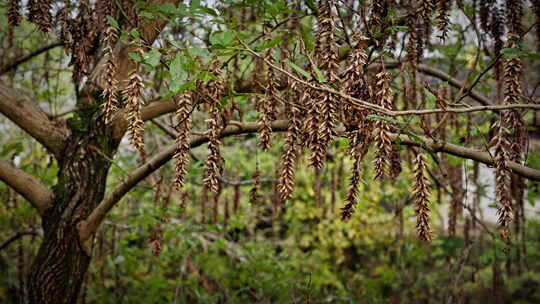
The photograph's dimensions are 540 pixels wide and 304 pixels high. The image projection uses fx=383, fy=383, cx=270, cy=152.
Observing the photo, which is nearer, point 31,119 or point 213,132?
point 213,132

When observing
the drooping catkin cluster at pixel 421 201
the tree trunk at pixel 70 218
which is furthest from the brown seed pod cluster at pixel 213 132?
the tree trunk at pixel 70 218

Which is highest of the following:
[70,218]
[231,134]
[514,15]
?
[514,15]

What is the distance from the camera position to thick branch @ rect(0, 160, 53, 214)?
210 centimetres

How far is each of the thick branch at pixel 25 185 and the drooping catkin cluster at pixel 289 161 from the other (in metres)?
1.66

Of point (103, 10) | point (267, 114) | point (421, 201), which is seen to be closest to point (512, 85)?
point (421, 201)

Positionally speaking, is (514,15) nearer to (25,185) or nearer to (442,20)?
(442,20)

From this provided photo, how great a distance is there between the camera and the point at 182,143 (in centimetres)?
→ 113

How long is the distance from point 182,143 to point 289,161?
1.06 ft

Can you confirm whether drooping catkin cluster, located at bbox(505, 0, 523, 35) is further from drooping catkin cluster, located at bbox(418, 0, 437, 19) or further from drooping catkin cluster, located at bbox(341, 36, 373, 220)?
drooping catkin cluster, located at bbox(341, 36, 373, 220)

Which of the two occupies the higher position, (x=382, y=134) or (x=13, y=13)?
(x=13, y=13)

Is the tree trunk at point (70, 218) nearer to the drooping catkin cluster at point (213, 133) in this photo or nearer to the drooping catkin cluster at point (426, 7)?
the drooping catkin cluster at point (213, 133)

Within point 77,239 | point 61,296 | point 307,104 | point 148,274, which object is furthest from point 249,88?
point 148,274

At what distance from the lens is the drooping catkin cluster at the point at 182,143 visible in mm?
1095

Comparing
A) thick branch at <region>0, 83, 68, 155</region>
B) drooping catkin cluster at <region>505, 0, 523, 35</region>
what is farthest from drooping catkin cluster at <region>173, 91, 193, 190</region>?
thick branch at <region>0, 83, 68, 155</region>
